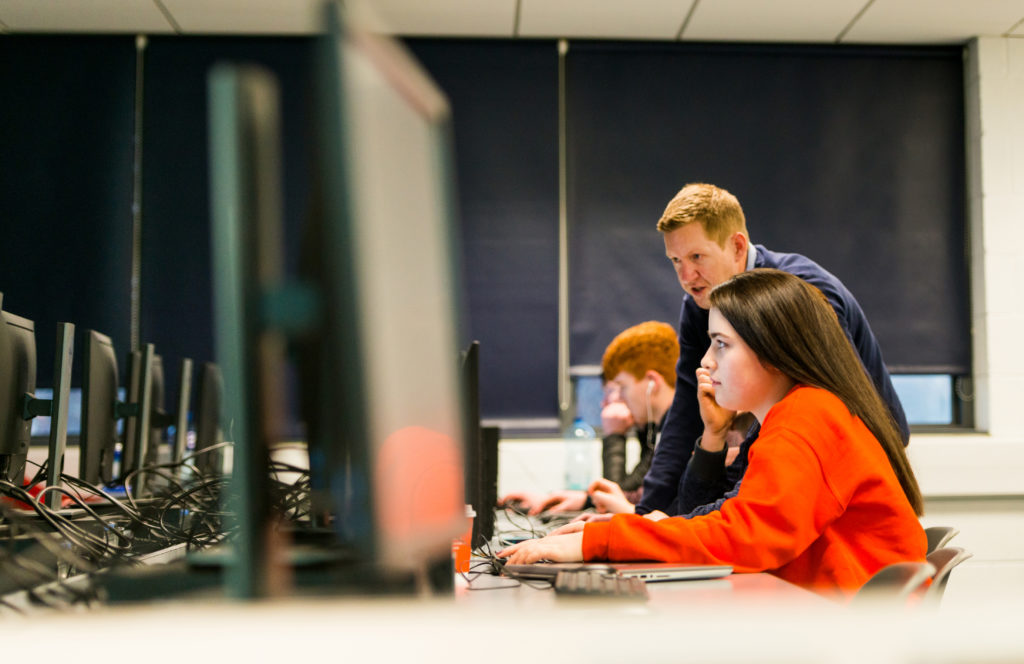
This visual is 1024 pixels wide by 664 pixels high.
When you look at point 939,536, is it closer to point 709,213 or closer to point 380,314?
point 709,213

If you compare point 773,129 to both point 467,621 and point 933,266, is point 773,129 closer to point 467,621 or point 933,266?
point 933,266

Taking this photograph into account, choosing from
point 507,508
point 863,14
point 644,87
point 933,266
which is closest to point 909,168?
point 933,266

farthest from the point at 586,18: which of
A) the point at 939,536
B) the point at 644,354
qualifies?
the point at 939,536

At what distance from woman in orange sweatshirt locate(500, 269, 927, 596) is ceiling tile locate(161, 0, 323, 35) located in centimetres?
266

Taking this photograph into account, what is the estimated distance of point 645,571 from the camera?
106 centimetres

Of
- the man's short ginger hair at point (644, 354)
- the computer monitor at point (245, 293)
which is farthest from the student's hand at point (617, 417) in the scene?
the computer monitor at point (245, 293)

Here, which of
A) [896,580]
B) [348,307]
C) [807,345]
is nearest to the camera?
[348,307]

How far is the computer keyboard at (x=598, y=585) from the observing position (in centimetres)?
86

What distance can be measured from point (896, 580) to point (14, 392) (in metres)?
1.51

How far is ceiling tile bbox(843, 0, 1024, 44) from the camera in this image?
3.45 metres

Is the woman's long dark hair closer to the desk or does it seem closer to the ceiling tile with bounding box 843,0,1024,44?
the desk

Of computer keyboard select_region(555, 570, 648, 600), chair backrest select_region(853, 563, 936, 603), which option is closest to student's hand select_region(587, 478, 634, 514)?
computer keyboard select_region(555, 570, 648, 600)

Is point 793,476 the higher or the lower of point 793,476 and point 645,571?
the higher

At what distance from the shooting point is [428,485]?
1.82ft
